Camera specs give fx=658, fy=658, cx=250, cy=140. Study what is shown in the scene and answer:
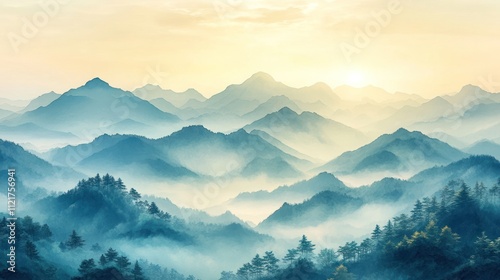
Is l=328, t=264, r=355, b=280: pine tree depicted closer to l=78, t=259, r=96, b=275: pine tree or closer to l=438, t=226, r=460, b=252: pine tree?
l=438, t=226, r=460, b=252: pine tree

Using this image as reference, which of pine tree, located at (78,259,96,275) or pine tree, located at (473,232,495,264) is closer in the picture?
pine tree, located at (473,232,495,264)

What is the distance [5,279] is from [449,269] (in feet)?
421

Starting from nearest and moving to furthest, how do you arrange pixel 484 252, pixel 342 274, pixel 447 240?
1. pixel 484 252
2. pixel 342 274
3. pixel 447 240

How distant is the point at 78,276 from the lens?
19762cm

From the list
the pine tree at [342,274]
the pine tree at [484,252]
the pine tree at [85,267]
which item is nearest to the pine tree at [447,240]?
the pine tree at [484,252]

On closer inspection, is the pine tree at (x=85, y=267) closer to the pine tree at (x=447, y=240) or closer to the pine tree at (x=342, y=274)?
the pine tree at (x=342, y=274)

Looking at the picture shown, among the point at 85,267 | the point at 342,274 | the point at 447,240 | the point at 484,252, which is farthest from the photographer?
the point at 447,240

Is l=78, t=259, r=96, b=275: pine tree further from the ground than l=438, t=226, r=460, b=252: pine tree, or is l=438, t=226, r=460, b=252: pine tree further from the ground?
l=438, t=226, r=460, b=252: pine tree

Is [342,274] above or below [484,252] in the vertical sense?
below

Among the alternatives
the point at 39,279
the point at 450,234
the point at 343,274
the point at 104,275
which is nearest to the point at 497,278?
the point at 450,234

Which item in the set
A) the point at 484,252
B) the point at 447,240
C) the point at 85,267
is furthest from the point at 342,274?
the point at 85,267

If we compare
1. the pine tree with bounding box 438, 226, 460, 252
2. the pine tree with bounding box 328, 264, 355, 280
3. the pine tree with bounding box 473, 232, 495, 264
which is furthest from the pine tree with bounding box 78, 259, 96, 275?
the pine tree with bounding box 473, 232, 495, 264

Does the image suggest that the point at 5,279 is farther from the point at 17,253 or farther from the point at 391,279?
the point at 391,279

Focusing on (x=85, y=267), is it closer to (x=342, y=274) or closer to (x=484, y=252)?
(x=342, y=274)
